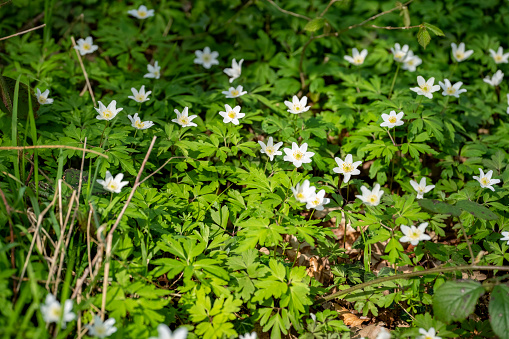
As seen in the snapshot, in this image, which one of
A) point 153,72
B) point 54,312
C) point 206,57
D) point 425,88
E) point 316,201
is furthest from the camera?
point 206,57

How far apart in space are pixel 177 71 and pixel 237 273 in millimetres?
2564

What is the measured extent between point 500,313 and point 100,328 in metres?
2.13

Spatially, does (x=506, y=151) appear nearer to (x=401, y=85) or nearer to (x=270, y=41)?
(x=401, y=85)

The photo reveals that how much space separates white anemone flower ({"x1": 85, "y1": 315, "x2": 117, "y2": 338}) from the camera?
1.93 metres

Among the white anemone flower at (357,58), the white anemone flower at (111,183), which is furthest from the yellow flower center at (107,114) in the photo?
the white anemone flower at (357,58)

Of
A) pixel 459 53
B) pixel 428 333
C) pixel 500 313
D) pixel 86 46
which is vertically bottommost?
pixel 428 333

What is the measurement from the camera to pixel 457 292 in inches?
87.7

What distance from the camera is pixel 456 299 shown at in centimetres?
221

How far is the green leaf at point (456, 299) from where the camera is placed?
217 cm

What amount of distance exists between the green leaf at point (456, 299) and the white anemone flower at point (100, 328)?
179 cm

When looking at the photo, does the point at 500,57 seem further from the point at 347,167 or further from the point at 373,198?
the point at 373,198

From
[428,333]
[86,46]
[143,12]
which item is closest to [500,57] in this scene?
[428,333]

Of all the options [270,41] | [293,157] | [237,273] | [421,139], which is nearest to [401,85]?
[421,139]

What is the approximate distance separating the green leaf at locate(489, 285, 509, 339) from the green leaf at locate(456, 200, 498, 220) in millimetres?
463
